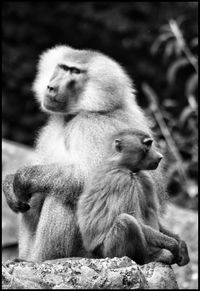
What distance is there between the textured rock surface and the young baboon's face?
857 millimetres

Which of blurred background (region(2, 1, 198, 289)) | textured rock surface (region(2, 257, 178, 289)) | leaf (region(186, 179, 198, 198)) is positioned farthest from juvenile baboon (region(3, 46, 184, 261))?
blurred background (region(2, 1, 198, 289))

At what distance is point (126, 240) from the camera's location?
4602 mm

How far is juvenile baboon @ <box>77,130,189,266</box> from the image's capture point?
4645 mm

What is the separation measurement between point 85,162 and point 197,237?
3086 mm

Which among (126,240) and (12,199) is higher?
(12,199)

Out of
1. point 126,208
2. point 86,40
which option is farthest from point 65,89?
point 86,40

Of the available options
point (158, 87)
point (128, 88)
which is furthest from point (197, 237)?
point (158, 87)

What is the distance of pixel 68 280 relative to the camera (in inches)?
157

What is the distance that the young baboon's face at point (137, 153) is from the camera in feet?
16.2

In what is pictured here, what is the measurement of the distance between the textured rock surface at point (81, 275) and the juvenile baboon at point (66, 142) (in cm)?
97

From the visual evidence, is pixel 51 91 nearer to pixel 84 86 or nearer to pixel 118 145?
pixel 84 86

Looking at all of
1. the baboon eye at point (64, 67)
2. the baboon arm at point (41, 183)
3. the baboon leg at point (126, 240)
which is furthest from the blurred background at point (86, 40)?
the baboon leg at point (126, 240)

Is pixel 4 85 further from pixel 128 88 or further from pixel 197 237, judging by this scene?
pixel 128 88

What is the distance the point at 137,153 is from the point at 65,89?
3.46 ft
